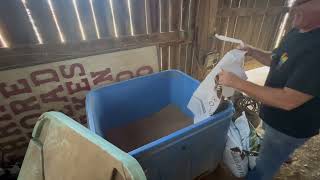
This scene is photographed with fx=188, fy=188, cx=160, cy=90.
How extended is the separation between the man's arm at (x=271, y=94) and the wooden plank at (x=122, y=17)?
3.15 ft

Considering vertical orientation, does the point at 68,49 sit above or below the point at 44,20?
below

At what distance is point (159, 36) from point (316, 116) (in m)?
1.30

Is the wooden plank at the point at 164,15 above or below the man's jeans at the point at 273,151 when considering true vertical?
above

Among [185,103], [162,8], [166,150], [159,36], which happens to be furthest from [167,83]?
[166,150]

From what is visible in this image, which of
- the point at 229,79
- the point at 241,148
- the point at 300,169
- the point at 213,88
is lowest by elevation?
the point at 300,169

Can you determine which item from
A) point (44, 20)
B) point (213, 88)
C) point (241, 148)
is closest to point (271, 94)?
point (213, 88)

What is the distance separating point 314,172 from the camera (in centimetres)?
171

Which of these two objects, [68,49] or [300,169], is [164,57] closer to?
[68,49]

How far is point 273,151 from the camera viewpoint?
1.21 m

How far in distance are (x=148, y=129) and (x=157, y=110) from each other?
0.28 m

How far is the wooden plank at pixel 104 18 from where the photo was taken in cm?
144

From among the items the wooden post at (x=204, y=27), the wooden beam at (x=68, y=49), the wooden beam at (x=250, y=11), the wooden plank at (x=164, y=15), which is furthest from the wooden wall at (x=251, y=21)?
the wooden beam at (x=68, y=49)

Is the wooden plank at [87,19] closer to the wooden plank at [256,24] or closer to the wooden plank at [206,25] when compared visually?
the wooden plank at [206,25]

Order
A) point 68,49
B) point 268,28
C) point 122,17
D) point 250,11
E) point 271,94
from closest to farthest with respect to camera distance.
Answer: point 271,94 → point 68,49 → point 122,17 → point 250,11 → point 268,28
